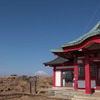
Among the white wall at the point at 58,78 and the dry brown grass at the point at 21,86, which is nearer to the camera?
the white wall at the point at 58,78

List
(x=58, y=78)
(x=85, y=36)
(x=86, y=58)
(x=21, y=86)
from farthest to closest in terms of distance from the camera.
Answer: (x=21, y=86) → (x=58, y=78) → (x=86, y=58) → (x=85, y=36)

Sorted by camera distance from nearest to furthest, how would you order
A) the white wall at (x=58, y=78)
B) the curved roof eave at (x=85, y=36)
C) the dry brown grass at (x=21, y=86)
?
the curved roof eave at (x=85, y=36) → the white wall at (x=58, y=78) → the dry brown grass at (x=21, y=86)

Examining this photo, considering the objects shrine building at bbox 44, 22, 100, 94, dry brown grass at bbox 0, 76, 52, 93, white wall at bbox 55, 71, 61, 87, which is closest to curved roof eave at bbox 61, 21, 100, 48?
shrine building at bbox 44, 22, 100, 94

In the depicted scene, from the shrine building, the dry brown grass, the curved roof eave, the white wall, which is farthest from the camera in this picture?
the dry brown grass

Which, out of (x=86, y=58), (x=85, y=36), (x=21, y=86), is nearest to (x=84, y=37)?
(x=85, y=36)

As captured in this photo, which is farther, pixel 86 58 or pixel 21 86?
pixel 21 86

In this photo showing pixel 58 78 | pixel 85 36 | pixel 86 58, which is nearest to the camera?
pixel 85 36

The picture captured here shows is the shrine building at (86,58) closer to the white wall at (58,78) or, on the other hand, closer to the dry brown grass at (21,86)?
the white wall at (58,78)

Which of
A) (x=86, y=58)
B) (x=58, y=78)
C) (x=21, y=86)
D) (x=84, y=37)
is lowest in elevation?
(x=21, y=86)

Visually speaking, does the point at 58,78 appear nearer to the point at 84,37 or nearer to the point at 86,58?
the point at 86,58

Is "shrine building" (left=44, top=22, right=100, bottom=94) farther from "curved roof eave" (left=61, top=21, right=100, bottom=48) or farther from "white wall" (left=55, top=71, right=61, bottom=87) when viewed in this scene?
"white wall" (left=55, top=71, right=61, bottom=87)

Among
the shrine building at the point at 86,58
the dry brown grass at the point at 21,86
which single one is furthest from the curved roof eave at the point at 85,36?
the dry brown grass at the point at 21,86

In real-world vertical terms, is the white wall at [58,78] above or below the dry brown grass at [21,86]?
above

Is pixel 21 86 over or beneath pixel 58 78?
beneath
